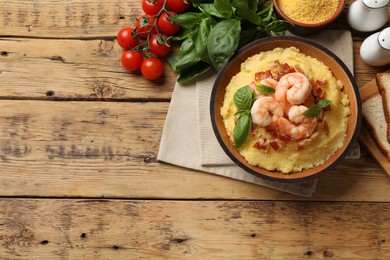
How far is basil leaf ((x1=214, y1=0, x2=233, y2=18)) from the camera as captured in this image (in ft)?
8.07

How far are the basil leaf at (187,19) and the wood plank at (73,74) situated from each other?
26cm

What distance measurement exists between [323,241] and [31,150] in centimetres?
155

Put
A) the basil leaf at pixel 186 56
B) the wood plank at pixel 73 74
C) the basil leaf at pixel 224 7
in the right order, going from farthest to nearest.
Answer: the wood plank at pixel 73 74 → the basil leaf at pixel 186 56 → the basil leaf at pixel 224 7

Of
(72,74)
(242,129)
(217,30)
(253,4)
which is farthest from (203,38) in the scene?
A: (72,74)

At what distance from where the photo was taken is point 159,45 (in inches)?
103

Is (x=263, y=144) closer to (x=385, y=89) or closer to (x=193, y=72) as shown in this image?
(x=193, y=72)

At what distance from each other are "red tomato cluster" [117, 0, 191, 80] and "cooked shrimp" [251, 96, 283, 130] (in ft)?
1.98

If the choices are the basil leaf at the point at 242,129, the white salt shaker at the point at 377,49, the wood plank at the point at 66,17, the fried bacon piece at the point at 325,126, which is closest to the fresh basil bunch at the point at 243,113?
the basil leaf at the point at 242,129

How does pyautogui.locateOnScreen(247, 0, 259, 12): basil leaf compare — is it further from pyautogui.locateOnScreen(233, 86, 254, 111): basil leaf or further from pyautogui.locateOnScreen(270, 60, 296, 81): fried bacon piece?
pyautogui.locateOnScreen(233, 86, 254, 111): basil leaf

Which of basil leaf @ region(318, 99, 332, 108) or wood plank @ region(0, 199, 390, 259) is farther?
wood plank @ region(0, 199, 390, 259)

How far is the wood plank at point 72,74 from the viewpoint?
2.71 meters

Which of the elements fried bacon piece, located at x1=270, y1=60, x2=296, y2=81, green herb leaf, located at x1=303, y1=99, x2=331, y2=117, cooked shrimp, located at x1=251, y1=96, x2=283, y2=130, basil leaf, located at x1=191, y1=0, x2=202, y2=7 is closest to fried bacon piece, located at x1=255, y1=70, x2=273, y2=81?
fried bacon piece, located at x1=270, y1=60, x2=296, y2=81

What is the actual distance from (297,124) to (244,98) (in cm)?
26

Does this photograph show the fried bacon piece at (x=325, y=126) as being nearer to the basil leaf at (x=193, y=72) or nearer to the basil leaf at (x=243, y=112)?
the basil leaf at (x=243, y=112)
